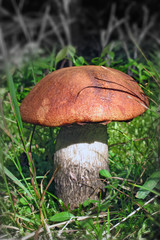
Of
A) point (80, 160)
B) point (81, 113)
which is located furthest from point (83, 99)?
point (80, 160)

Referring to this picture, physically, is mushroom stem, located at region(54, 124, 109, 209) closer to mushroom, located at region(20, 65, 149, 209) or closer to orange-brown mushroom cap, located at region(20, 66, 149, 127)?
mushroom, located at region(20, 65, 149, 209)

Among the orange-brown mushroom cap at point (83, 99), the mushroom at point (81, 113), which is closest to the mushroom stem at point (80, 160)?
the mushroom at point (81, 113)

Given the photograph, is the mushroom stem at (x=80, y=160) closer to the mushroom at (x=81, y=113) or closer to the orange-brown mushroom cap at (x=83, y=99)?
the mushroom at (x=81, y=113)

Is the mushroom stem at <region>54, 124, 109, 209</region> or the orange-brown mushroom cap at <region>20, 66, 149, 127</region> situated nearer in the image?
the orange-brown mushroom cap at <region>20, 66, 149, 127</region>

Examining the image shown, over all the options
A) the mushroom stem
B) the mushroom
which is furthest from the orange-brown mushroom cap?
the mushroom stem

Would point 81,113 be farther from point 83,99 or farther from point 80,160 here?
point 80,160

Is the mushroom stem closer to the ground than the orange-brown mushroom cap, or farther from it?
closer to the ground

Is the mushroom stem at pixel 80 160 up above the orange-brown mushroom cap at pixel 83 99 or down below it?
below
